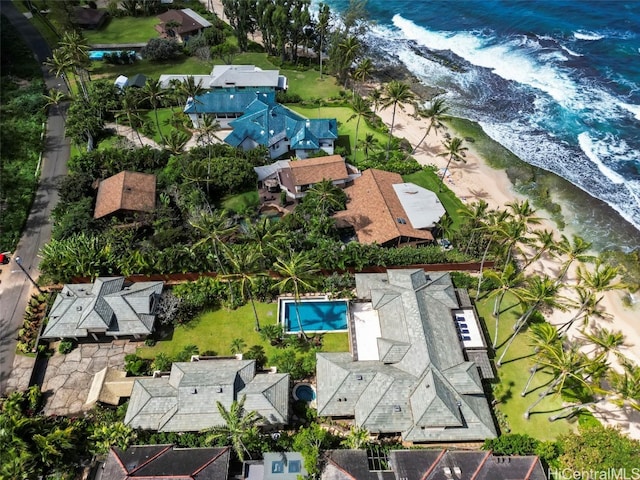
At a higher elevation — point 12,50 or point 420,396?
point 12,50

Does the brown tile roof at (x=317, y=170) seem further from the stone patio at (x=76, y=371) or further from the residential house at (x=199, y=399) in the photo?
the stone patio at (x=76, y=371)

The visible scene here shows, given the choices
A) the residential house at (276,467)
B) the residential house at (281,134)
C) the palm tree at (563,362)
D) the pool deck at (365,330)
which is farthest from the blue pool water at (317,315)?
the residential house at (281,134)

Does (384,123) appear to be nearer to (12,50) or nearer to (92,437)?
(92,437)

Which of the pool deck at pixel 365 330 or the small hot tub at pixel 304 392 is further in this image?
the pool deck at pixel 365 330

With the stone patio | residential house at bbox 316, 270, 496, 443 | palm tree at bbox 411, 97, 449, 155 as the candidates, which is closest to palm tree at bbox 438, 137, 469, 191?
palm tree at bbox 411, 97, 449, 155

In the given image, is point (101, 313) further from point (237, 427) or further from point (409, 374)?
point (409, 374)

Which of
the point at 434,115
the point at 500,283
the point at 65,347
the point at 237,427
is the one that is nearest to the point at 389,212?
the point at 500,283

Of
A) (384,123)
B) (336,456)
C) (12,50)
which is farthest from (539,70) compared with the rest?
(12,50)
